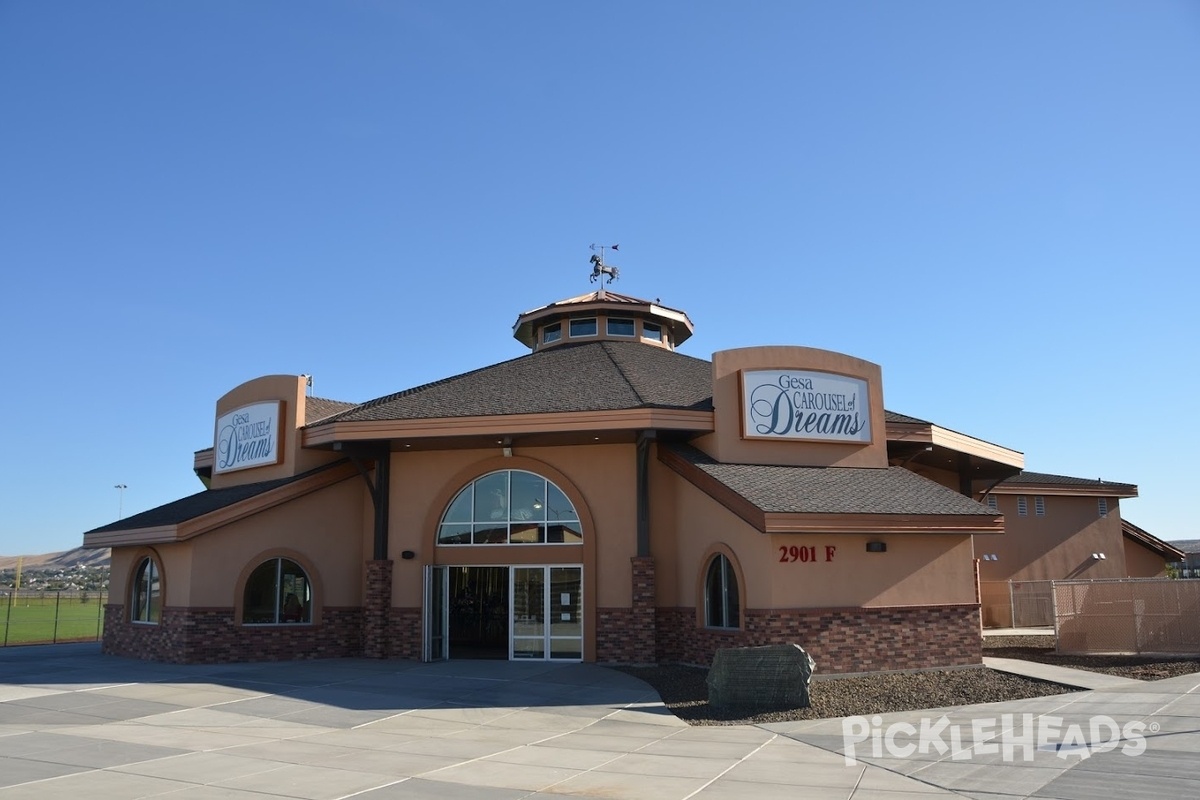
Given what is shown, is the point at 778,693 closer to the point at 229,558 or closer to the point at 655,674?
the point at 655,674

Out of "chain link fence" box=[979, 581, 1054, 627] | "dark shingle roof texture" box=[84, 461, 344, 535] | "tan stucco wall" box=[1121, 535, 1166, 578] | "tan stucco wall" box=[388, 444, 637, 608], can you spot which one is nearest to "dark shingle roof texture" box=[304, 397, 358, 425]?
"dark shingle roof texture" box=[84, 461, 344, 535]

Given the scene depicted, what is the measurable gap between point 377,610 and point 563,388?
6.36 meters

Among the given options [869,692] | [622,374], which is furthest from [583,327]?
[869,692]

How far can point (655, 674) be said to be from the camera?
17.9 m

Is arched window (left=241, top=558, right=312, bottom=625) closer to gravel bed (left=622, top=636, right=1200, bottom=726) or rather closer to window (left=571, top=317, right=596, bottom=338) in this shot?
gravel bed (left=622, top=636, right=1200, bottom=726)

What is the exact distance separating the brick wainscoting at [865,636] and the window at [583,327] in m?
11.0

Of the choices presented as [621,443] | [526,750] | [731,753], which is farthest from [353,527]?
[731,753]

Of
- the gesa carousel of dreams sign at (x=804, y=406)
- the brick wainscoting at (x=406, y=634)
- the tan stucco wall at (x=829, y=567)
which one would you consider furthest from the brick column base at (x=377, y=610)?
the gesa carousel of dreams sign at (x=804, y=406)

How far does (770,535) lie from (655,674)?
3.50m

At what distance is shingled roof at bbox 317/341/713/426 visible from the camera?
1981cm

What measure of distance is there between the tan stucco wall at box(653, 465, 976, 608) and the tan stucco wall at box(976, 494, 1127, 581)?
11153 mm

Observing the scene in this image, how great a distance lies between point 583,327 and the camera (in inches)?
1078

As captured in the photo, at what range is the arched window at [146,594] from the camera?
70.2 ft

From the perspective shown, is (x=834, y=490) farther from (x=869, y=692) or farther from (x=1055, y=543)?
(x=1055, y=543)
